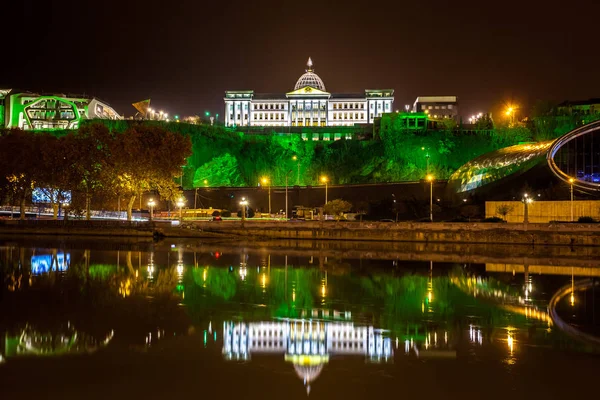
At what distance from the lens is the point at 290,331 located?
16828 mm

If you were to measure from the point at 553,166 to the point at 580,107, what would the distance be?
202ft

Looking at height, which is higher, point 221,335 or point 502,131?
point 502,131

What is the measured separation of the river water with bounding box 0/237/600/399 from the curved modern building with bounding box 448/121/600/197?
24916 millimetres

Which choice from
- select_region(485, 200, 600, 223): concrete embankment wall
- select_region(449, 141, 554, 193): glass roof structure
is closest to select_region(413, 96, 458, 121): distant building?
select_region(449, 141, 554, 193): glass roof structure

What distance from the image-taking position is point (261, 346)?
15180 mm

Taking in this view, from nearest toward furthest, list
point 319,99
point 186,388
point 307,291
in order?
1. point 186,388
2. point 307,291
3. point 319,99

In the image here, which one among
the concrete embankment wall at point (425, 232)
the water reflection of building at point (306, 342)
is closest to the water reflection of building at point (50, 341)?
the water reflection of building at point (306, 342)

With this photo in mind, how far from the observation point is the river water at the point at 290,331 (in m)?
12.3

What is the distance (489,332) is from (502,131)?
8549 cm

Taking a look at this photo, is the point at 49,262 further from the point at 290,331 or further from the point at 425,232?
the point at 425,232

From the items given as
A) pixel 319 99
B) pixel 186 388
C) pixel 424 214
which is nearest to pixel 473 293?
pixel 186 388

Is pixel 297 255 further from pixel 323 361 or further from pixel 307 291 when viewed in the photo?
pixel 323 361

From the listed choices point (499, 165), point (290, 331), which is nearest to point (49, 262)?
point (290, 331)

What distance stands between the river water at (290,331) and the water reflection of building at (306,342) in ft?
0.16
